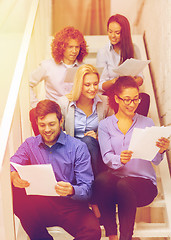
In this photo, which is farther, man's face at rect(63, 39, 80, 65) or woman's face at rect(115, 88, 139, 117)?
man's face at rect(63, 39, 80, 65)

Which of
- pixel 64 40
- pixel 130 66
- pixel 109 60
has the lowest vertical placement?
pixel 130 66

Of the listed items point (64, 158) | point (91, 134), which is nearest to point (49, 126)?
point (64, 158)

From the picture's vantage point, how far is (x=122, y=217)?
208cm

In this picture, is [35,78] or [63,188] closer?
[63,188]

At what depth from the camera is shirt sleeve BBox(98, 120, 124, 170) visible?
2.24 meters

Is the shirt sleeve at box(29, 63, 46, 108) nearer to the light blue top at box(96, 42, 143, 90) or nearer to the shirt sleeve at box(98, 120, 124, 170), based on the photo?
the light blue top at box(96, 42, 143, 90)

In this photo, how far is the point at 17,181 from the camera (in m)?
2.03

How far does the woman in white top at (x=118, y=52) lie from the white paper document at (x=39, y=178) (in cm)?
102

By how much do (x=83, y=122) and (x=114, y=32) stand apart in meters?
0.80

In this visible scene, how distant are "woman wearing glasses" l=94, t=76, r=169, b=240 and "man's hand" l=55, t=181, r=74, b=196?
20 cm

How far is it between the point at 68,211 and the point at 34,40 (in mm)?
2100

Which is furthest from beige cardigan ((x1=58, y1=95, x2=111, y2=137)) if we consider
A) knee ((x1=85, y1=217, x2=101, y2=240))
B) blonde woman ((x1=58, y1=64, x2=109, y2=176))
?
knee ((x1=85, y1=217, x2=101, y2=240))

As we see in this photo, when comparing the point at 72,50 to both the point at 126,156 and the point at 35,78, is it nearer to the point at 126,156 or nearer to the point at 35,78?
the point at 35,78

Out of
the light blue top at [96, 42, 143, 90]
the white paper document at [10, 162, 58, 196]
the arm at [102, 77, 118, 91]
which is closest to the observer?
the white paper document at [10, 162, 58, 196]
